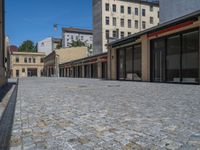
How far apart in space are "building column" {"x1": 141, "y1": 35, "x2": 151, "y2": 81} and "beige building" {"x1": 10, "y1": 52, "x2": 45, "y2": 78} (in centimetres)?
5768

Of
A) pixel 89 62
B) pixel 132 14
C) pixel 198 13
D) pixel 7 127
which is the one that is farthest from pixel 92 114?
pixel 132 14

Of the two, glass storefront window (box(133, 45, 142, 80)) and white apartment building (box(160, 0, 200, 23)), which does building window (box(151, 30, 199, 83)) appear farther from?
white apartment building (box(160, 0, 200, 23))

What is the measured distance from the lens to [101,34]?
55.9 metres

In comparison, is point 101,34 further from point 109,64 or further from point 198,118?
point 198,118

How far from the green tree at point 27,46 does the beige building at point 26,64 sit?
19800 millimetres

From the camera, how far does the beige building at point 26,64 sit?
7447cm

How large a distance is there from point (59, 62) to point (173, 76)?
43.5 m

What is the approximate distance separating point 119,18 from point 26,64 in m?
34.2

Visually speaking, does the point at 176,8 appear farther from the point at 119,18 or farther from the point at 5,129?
the point at 119,18

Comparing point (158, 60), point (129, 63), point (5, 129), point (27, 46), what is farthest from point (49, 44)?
point (5, 129)

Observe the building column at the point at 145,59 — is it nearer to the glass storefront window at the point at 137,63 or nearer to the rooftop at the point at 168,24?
the rooftop at the point at 168,24

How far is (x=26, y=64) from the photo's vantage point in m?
76.6

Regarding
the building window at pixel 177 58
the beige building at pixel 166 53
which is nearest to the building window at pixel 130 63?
the beige building at pixel 166 53

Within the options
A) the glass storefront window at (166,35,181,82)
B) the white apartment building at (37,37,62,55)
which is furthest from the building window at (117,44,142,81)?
the white apartment building at (37,37,62,55)
